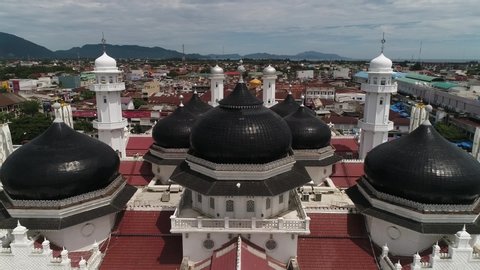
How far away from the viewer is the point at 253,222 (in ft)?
52.7

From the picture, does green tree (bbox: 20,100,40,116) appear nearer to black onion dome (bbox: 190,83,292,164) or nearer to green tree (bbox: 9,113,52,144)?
green tree (bbox: 9,113,52,144)

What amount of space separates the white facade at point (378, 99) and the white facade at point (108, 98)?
21.5 meters

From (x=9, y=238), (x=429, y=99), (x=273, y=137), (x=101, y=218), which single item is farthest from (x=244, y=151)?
(x=429, y=99)

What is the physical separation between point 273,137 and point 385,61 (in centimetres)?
1836

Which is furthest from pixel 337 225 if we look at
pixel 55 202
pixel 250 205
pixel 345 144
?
pixel 345 144

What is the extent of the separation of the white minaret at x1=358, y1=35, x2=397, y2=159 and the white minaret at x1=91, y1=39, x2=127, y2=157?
70.6 ft

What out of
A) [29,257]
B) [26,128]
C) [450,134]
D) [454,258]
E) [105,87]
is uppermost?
[105,87]

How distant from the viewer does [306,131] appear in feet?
85.1

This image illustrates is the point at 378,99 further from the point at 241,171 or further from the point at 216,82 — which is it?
the point at 216,82

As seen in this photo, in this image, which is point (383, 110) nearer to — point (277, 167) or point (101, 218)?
point (277, 167)

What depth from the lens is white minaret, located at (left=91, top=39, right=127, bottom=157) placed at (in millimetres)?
30125

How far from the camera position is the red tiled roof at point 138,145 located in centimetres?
3441

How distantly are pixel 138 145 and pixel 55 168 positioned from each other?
19.2 meters

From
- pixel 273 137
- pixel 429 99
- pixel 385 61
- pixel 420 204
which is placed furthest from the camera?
pixel 429 99
